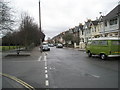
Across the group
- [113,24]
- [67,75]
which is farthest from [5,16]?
[113,24]

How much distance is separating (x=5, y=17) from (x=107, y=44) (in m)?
11.2

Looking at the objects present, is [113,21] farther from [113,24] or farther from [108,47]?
[108,47]

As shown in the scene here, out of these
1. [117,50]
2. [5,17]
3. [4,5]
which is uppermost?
[4,5]

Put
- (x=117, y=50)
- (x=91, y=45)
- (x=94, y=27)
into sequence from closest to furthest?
(x=117, y=50) < (x=91, y=45) < (x=94, y=27)

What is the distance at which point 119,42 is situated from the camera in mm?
15516

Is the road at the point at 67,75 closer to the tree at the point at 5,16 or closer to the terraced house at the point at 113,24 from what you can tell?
the tree at the point at 5,16

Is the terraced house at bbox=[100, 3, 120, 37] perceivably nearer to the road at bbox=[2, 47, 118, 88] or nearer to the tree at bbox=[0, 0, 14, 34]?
the road at bbox=[2, 47, 118, 88]

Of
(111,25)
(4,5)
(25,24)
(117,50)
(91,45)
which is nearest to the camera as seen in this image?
(4,5)

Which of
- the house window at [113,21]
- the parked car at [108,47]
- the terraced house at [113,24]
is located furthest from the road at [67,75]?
the house window at [113,21]

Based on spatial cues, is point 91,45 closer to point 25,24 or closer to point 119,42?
point 119,42

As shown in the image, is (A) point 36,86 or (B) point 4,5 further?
(B) point 4,5

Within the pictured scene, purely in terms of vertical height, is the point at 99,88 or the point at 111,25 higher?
the point at 111,25

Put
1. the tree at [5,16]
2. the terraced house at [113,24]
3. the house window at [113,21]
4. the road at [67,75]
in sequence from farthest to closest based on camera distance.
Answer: the house window at [113,21] < the terraced house at [113,24] < the tree at [5,16] < the road at [67,75]

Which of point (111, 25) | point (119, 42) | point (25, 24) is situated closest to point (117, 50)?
point (119, 42)
